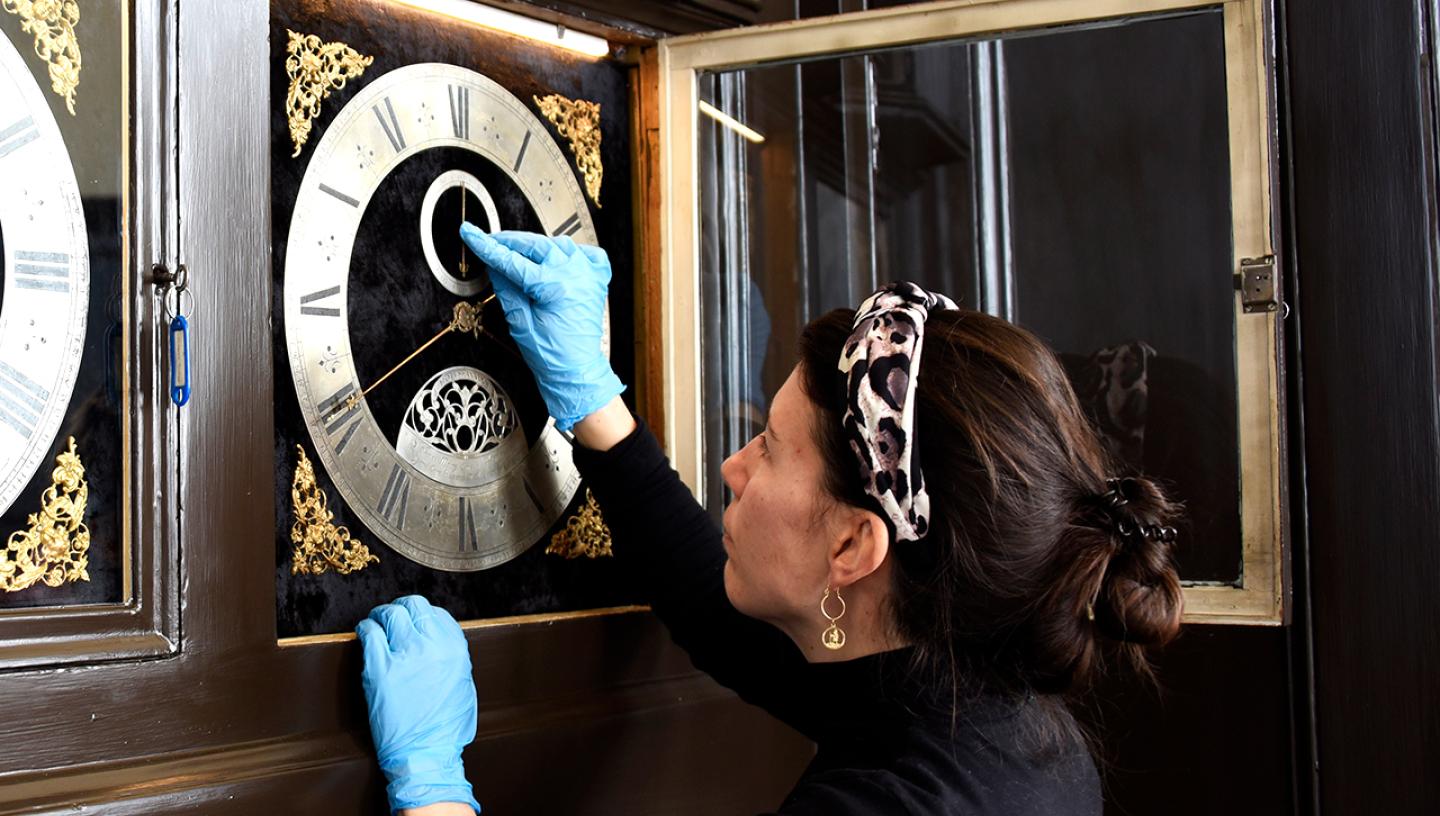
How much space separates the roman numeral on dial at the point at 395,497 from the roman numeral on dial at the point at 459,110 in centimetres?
39

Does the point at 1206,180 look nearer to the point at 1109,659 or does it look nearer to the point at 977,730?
the point at 1109,659

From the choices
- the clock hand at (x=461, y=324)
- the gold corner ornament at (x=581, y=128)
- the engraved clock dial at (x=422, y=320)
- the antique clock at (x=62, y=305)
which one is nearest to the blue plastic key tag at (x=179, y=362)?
the antique clock at (x=62, y=305)

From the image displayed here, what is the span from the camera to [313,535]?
144 centimetres

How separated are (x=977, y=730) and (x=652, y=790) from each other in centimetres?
52

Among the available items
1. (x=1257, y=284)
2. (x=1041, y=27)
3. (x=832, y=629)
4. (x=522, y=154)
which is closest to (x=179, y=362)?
(x=522, y=154)

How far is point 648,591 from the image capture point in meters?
1.77

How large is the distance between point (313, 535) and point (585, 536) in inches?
15.8

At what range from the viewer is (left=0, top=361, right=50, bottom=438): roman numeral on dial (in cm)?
118

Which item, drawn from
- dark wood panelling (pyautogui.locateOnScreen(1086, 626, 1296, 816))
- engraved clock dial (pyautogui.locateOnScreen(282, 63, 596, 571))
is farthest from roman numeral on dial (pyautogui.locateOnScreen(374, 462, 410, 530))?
dark wood panelling (pyautogui.locateOnScreen(1086, 626, 1296, 816))

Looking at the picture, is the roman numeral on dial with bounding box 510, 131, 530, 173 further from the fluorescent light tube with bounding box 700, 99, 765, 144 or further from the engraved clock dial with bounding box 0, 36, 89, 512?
the engraved clock dial with bounding box 0, 36, 89, 512

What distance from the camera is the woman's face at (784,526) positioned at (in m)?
1.44

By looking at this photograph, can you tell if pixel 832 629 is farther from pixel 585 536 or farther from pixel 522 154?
pixel 522 154

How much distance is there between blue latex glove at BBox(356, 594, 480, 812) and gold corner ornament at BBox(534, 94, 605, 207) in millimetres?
604

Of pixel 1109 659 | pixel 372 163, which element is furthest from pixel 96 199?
pixel 1109 659
